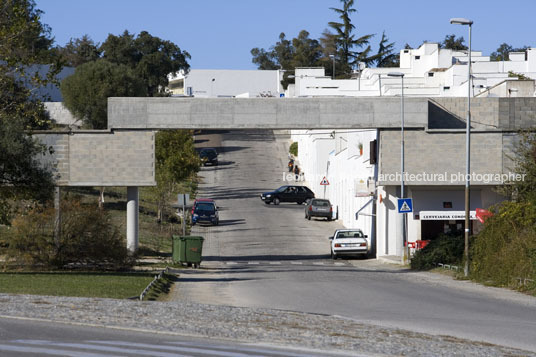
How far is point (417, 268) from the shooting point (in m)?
36.4

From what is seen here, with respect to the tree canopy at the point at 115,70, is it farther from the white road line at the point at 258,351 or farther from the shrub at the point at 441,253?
the white road line at the point at 258,351

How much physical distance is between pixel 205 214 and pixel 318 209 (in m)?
8.97

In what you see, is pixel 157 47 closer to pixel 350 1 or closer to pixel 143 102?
pixel 350 1

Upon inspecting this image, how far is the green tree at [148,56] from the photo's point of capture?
11088 centimetres

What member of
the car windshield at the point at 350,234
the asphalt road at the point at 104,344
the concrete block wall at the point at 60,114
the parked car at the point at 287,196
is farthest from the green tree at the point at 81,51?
the asphalt road at the point at 104,344

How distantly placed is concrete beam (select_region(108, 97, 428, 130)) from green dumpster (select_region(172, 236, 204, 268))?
7149 millimetres

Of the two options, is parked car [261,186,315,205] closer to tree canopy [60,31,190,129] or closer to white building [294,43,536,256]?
white building [294,43,536,256]

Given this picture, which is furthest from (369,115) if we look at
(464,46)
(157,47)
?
(464,46)

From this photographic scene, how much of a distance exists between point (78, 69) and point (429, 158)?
55.3m

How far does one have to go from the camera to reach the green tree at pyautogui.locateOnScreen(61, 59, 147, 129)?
85688 mm

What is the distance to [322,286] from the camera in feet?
88.2

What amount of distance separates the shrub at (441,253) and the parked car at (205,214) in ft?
76.0

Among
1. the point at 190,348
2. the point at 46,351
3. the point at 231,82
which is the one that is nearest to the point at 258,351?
the point at 190,348

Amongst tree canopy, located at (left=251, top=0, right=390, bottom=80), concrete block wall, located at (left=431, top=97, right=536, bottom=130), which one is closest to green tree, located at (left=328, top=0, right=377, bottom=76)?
tree canopy, located at (left=251, top=0, right=390, bottom=80)
